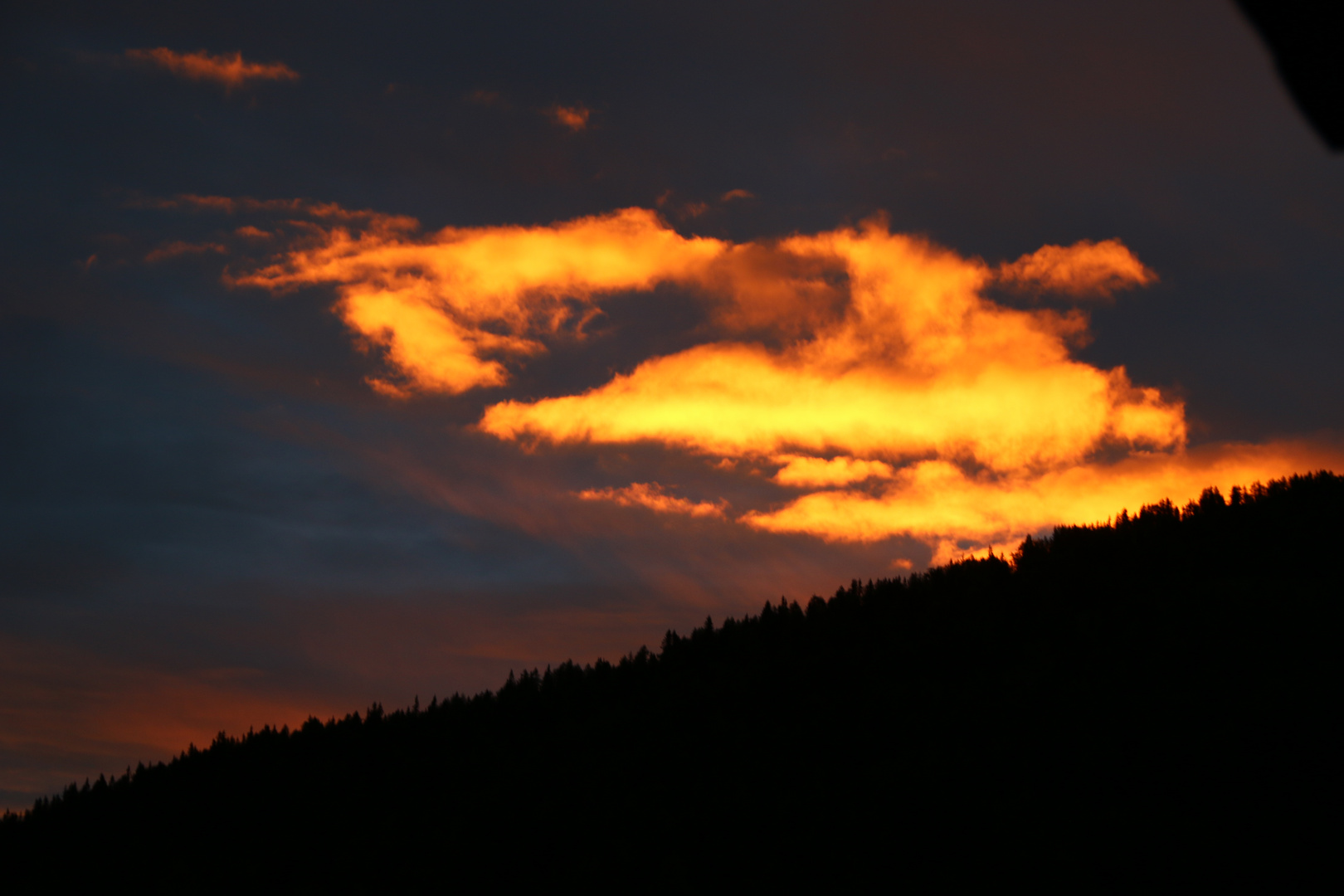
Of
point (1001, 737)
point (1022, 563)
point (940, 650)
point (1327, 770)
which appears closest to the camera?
point (1327, 770)

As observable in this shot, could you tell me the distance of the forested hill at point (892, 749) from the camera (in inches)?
762

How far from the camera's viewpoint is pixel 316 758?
4141 cm

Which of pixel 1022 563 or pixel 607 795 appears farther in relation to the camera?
pixel 1022 563

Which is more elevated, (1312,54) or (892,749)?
(1312,54)

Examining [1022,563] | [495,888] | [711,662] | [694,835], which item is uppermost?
[1022,563]

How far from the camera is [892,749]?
80.5ft

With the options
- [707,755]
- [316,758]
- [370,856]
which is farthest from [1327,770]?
[316,758]

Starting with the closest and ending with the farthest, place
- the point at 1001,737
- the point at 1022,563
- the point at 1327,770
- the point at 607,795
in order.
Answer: the point at 1327,770, the point at 1001,737, the point at 607,795, the point at 1022,563

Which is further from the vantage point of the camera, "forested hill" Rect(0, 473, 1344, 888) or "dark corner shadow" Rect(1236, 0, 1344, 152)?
"forested hill" Rect(0, 473, 1344, 888)

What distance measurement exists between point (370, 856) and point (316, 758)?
1479cm

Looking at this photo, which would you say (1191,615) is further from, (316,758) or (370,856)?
(316,758)

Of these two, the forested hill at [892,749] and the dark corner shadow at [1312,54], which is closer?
the dark corner shadow at [1312,54]

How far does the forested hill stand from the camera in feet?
63.5

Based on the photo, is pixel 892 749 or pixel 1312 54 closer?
pixel 1312 54
